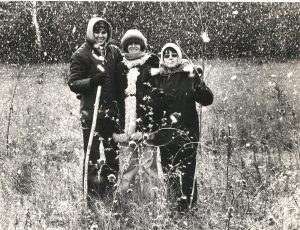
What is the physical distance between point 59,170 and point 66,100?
4460 mm

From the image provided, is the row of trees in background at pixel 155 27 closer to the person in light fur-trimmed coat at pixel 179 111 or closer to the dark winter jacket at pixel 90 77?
the dark winter jacket at pixel 90 77

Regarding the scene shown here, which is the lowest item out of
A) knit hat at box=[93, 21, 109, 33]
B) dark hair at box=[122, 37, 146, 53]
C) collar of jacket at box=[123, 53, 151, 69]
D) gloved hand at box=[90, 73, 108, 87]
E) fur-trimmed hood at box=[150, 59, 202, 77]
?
gloved hand at box=[90, 73, 108, 87]

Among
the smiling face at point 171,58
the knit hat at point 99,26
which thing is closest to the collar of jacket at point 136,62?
the smiling face at point 171,58

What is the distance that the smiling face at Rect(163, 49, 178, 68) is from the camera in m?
4.28

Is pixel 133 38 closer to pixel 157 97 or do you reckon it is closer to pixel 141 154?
pixel 157 97

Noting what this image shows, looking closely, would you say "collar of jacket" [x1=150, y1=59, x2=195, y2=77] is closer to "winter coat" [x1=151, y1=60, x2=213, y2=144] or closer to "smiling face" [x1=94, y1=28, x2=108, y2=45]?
"winter coat" [x1=151, y1=60, x2=213, y2=144]

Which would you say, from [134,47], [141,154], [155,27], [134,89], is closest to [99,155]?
[141,154]

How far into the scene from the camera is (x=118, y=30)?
48.3 feet

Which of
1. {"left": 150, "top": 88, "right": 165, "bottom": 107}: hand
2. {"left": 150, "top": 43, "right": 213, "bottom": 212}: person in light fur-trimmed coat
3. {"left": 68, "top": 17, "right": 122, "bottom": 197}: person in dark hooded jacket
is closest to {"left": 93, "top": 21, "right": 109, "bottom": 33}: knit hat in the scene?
{"left": 68, "top": 17, "right": 122, "bottom": 197}: person in dark hooded jacket

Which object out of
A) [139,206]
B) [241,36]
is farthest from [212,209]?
[241,36]

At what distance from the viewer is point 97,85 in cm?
432

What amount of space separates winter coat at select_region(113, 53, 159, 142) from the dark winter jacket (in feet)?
0.32

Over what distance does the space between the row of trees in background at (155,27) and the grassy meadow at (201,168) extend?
317 centimetres

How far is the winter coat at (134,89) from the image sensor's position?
4.45m
